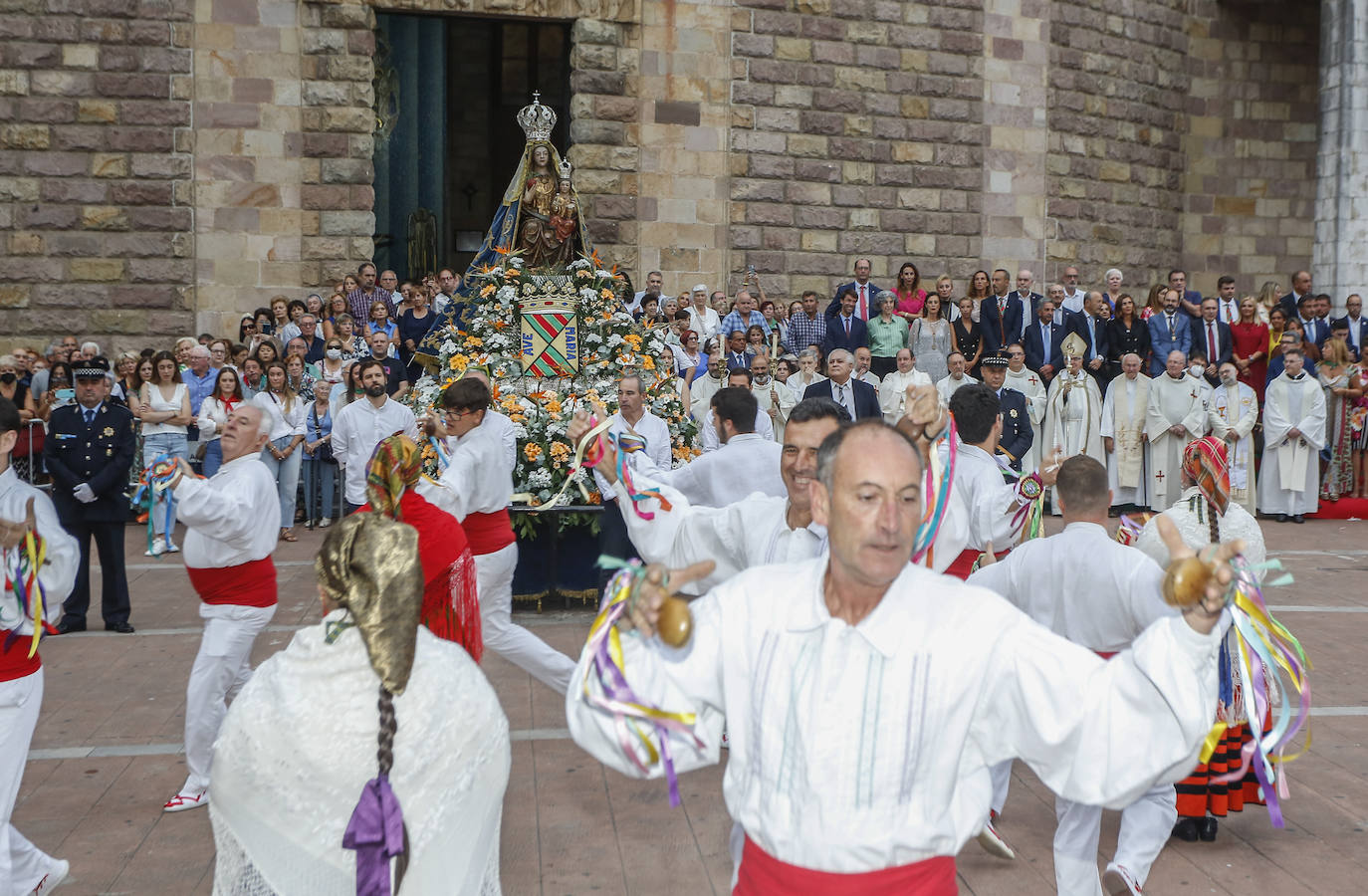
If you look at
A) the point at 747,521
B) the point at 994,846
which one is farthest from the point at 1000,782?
the point at 747,521

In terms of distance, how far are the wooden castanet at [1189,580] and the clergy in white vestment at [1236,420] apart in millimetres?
14216

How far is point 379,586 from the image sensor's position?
3.45 m

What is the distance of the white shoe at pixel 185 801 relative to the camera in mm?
6160

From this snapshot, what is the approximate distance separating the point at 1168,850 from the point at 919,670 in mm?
3632

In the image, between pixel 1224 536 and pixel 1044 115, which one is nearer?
pixel 1224 536

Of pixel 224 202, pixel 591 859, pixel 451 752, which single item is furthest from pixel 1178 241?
pixel 451 752

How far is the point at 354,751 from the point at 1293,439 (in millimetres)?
14908

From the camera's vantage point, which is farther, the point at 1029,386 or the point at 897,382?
the point at 1029,386

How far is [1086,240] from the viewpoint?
21000 mm

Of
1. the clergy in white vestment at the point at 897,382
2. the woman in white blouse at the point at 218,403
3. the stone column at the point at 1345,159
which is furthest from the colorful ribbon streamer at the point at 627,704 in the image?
the stone column at the point at 1345,159

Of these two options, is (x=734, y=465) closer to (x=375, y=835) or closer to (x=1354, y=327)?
(x=375, y=835)

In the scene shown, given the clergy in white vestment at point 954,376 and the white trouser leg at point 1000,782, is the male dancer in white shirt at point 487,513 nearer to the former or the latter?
the white trouser leg at point 1000,782

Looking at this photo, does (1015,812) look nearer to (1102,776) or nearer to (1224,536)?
(1224,536)

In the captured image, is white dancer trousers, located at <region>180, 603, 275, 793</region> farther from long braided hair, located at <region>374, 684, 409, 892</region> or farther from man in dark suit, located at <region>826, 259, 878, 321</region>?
man in dark suit, located at <region>826, 259, 878, 321</region>
